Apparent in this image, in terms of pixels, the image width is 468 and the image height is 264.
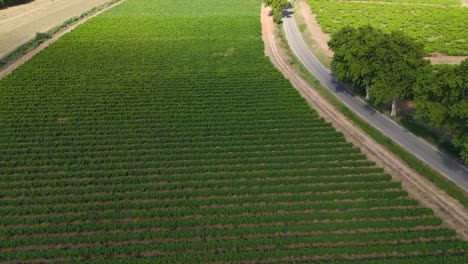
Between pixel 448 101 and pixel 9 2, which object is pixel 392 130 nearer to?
pixel 448 101

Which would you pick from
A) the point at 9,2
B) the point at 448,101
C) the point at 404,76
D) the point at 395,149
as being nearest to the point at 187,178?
the point at 395,149

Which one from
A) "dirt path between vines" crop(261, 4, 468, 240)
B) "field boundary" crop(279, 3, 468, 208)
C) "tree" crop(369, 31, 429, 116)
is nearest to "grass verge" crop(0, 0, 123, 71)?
"dirt path between vines" crop(261, 4, 468, 240)

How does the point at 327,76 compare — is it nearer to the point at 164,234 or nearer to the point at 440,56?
the point at 440,56

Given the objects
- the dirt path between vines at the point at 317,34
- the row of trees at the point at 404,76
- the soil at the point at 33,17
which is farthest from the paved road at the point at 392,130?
the soil at the point at 33,17

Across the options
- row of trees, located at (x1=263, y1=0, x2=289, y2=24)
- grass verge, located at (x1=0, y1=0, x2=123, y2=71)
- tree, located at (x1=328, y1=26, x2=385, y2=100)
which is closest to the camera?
tree, located at (x1=328, y1=26, x2=385, y2=100)

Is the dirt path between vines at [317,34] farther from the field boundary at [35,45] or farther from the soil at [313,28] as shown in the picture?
the field boundary at [35,45]

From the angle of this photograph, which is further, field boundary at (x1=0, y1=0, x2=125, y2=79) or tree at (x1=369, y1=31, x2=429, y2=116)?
field boundary at (x1=0, y1=0, x2=125, y2=79)

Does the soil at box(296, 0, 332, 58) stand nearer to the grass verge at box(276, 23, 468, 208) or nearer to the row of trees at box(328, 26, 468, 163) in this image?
the grass verge at box(276, 23, 468, 208)

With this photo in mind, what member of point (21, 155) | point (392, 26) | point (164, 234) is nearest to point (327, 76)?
point (392, 26)
